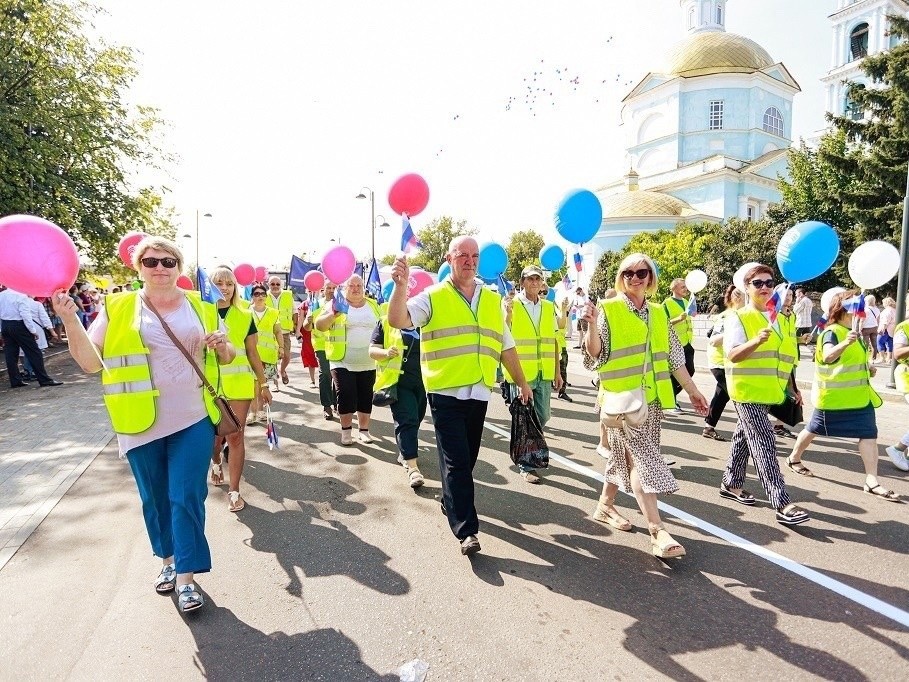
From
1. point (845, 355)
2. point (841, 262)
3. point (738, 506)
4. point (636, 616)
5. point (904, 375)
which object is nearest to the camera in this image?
point (636, 616)

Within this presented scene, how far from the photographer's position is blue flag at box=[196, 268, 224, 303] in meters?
4.34

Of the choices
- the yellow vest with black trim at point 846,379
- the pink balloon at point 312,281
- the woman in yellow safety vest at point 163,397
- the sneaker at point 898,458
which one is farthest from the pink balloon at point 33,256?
the pink balloon at point 312,281

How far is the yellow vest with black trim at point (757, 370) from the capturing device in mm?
4582

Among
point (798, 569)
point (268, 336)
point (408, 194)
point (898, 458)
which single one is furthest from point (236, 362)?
point (898, 458)

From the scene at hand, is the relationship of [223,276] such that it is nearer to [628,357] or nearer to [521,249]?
[628,357]

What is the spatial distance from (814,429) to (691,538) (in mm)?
2117

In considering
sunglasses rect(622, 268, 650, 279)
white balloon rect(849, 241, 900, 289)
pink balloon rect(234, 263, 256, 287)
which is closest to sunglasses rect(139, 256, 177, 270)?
sunglasses rect(622, 268, 650, 279)

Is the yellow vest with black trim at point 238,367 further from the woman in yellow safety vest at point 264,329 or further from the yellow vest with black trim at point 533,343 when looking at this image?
the woman in yellow safety vest at point 264,329

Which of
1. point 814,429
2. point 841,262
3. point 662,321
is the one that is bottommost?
point 814,429

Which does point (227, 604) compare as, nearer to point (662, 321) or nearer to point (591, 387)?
point (662, 321)

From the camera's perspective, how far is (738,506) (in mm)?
4707

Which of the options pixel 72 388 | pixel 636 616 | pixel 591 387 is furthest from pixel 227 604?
pixel 72 388

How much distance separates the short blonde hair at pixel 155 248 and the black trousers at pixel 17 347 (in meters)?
10.2

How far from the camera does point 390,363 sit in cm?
586
